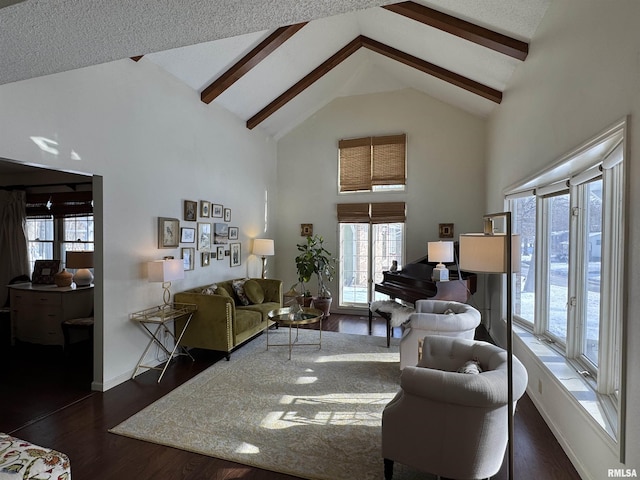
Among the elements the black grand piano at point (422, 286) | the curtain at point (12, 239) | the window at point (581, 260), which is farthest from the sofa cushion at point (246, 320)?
the curtain at point (12, 239)

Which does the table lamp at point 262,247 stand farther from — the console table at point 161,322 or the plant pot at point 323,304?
the console table at point 161,322

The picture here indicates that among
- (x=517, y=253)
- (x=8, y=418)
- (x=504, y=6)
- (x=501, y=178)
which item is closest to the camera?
(x=517, y=253)

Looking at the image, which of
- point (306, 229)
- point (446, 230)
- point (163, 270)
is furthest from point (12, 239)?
point (446, 230)

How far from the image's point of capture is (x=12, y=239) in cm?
577

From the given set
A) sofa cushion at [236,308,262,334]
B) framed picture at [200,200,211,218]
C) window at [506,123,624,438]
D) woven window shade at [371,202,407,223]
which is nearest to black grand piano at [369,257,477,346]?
window at [506,123,624,438]

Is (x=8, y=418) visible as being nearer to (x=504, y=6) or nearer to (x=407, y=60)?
(x=504, y=6)

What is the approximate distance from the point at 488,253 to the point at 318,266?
4.98 metres

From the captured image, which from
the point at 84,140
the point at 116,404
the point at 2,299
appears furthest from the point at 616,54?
the point at 2,299

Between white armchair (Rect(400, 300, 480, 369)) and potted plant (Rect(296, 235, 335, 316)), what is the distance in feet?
10.3

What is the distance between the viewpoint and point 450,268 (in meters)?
5.52

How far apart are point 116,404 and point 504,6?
5413mm

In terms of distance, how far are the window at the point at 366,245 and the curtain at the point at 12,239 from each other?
5.83 m

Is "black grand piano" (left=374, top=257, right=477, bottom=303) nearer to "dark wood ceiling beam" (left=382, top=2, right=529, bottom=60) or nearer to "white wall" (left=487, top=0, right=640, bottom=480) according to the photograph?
"white wall" (left=487, top=0, right=640, bottom=480)

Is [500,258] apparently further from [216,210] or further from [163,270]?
[216,210]
